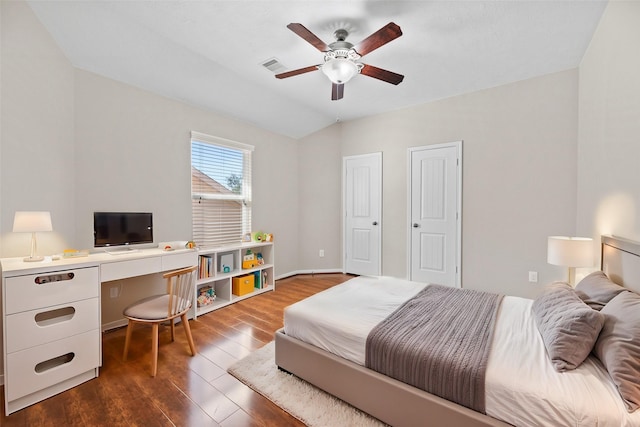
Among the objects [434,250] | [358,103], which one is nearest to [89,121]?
[358,103]

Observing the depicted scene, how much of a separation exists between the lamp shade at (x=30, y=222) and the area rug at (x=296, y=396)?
5.68ft

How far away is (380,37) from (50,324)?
10.0ft

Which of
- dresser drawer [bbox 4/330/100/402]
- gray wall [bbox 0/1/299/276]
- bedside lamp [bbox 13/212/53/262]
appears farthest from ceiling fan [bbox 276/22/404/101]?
dresser drawer [bbox 4/330/100/402]

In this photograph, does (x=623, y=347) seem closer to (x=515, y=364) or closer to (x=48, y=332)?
(x=515, y=364)

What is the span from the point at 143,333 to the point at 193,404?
1.37 m

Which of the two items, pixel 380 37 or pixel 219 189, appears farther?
pixel 219 189

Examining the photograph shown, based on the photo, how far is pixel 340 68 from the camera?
7.35 ft

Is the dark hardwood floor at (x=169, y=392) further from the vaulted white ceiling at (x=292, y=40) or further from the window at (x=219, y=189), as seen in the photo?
the vaulted white ceiling at (x=292, y=40)

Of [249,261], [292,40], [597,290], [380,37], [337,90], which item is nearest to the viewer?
[597,290]

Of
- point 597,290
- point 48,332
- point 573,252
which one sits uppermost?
point 573,252

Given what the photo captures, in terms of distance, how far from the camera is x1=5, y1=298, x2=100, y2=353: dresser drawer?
1688 millimetres

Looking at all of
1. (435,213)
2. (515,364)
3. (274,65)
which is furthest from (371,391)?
(274,65)

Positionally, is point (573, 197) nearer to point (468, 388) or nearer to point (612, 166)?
point (612, 166)

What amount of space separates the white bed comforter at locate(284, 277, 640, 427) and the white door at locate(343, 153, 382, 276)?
7.91ft
